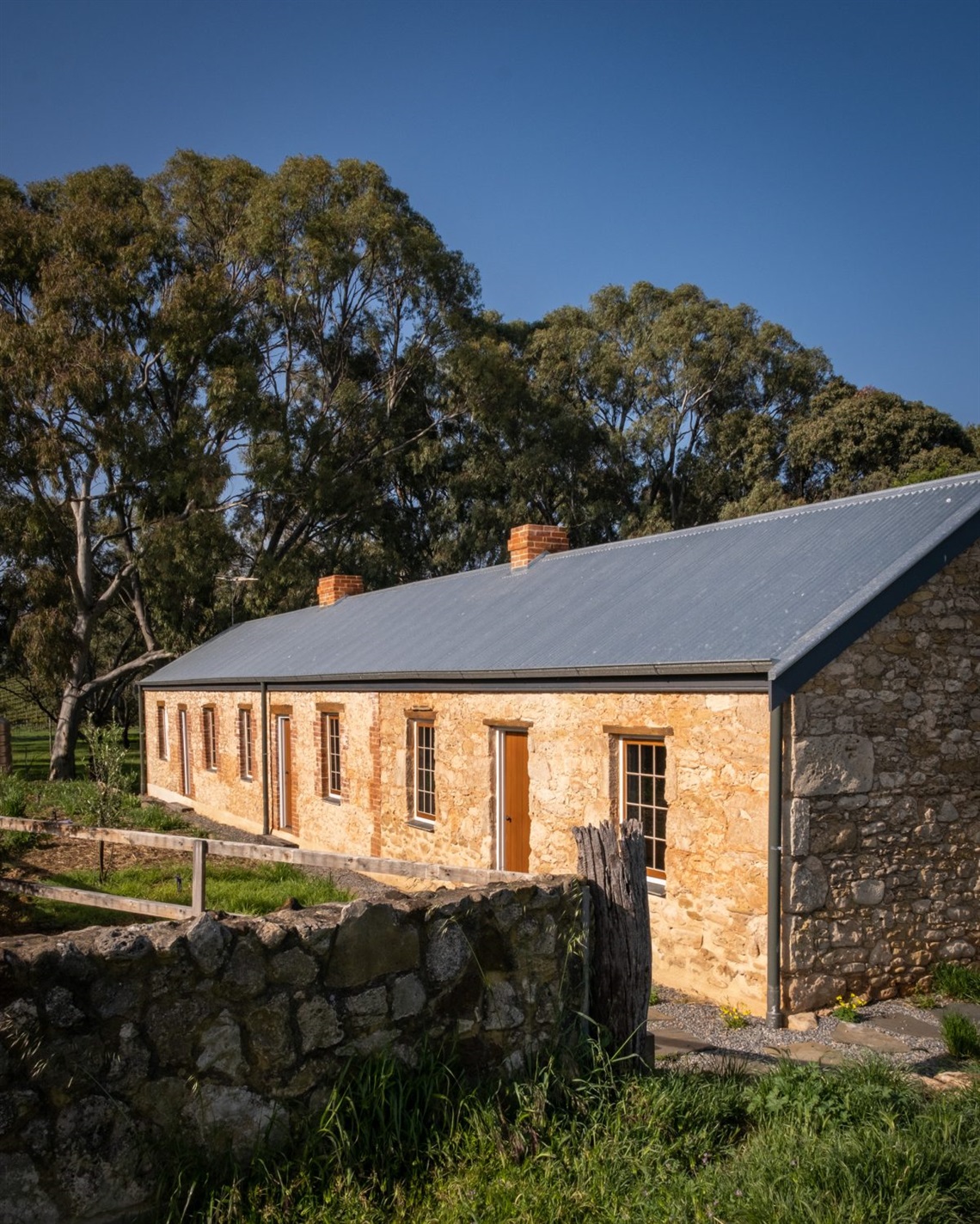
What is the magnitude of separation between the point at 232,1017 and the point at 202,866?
124 inches

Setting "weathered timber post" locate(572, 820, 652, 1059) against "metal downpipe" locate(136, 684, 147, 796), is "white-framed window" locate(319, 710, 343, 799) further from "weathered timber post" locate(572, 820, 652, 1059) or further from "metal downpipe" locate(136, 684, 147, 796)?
"metal downpipe" locate(136, 684, 147, 796)

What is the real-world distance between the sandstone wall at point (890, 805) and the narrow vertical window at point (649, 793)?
1609 mm

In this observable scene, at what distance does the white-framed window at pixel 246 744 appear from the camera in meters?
19.5

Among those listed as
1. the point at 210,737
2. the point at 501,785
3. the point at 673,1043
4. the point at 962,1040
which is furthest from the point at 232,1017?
the point at 210,737

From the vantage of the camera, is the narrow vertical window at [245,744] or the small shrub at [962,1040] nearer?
the small shrub at [962,1040]

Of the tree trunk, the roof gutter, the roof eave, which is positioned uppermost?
the roof eave

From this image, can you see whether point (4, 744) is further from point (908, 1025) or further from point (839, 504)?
point (908, 1025)

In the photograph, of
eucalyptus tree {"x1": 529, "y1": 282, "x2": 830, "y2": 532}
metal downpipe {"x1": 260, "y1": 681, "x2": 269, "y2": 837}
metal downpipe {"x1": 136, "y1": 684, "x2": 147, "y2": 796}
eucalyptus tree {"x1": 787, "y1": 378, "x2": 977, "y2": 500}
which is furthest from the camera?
eucalyptus tree {"x1": 529, "y1": 282, "x2": 830, "y2": 532}

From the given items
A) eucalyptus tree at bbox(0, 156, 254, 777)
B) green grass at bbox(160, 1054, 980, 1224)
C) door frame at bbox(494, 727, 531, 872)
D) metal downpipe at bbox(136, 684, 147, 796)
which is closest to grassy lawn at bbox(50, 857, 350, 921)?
door frame at bbox(494, 727, 531, 872)

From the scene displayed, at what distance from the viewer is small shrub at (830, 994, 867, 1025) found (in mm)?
8016

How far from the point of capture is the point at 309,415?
1252 inches

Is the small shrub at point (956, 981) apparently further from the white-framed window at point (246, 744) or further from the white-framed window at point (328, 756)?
the white-framed window at point (246, 744)

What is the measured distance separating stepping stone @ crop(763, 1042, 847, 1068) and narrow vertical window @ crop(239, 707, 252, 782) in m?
13.9

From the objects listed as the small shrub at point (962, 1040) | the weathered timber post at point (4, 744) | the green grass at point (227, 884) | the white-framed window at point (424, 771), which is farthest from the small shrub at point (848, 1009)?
the weathered timber post at point (4, 744)
